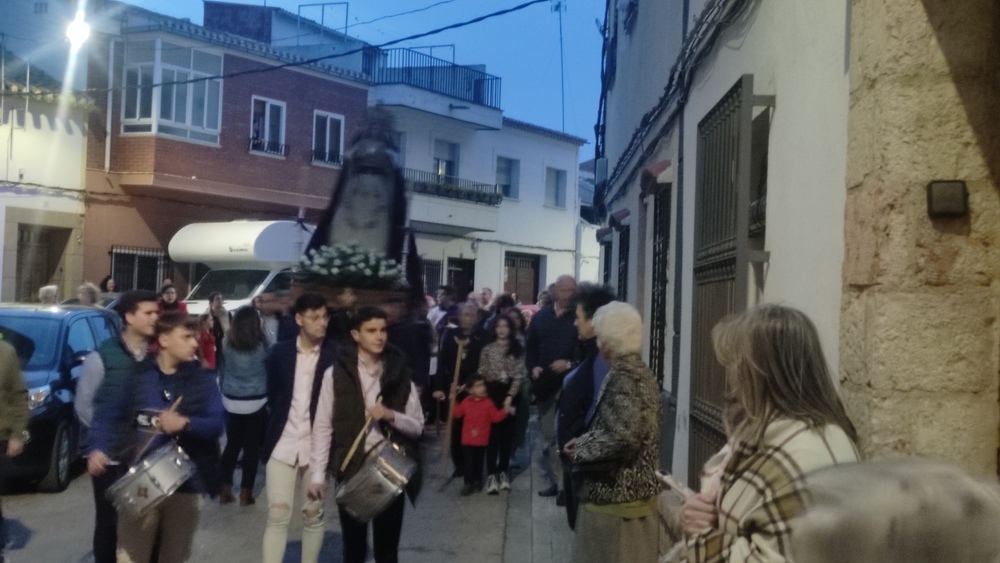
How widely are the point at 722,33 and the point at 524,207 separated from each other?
29.4m

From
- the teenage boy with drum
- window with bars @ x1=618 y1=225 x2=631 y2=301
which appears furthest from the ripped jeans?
window with bars @ x1=618 y1=225 x2=631 y2=301

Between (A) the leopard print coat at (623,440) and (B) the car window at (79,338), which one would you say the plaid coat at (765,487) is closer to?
(A) the leopard print coat at (623,440)

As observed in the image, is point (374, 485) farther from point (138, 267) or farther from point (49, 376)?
point (138, 267)

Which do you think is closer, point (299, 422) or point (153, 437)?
point (153, 437)

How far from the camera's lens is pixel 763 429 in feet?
8.67

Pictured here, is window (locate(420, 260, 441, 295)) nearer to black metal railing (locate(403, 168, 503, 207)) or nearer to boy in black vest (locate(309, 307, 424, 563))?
black metal railing (locate(403, 168, 503, 207))

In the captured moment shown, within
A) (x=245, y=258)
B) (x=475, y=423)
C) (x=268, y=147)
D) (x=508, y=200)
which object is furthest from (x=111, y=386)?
(x=508, y=200)

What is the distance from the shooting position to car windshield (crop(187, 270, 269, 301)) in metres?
20.4

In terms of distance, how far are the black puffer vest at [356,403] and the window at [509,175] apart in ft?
96.8

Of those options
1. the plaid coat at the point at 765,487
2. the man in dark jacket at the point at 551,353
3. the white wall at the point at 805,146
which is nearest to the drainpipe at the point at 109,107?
the man in dark jacket at the point at 551,353

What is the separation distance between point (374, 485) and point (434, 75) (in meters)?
28.6

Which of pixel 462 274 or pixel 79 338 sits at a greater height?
pixel 462 274

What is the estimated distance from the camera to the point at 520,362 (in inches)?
402

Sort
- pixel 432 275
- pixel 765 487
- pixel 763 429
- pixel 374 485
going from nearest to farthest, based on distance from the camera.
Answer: pixel 765 487, pixel 763 429, pixel 374 485, pixel 432 275
